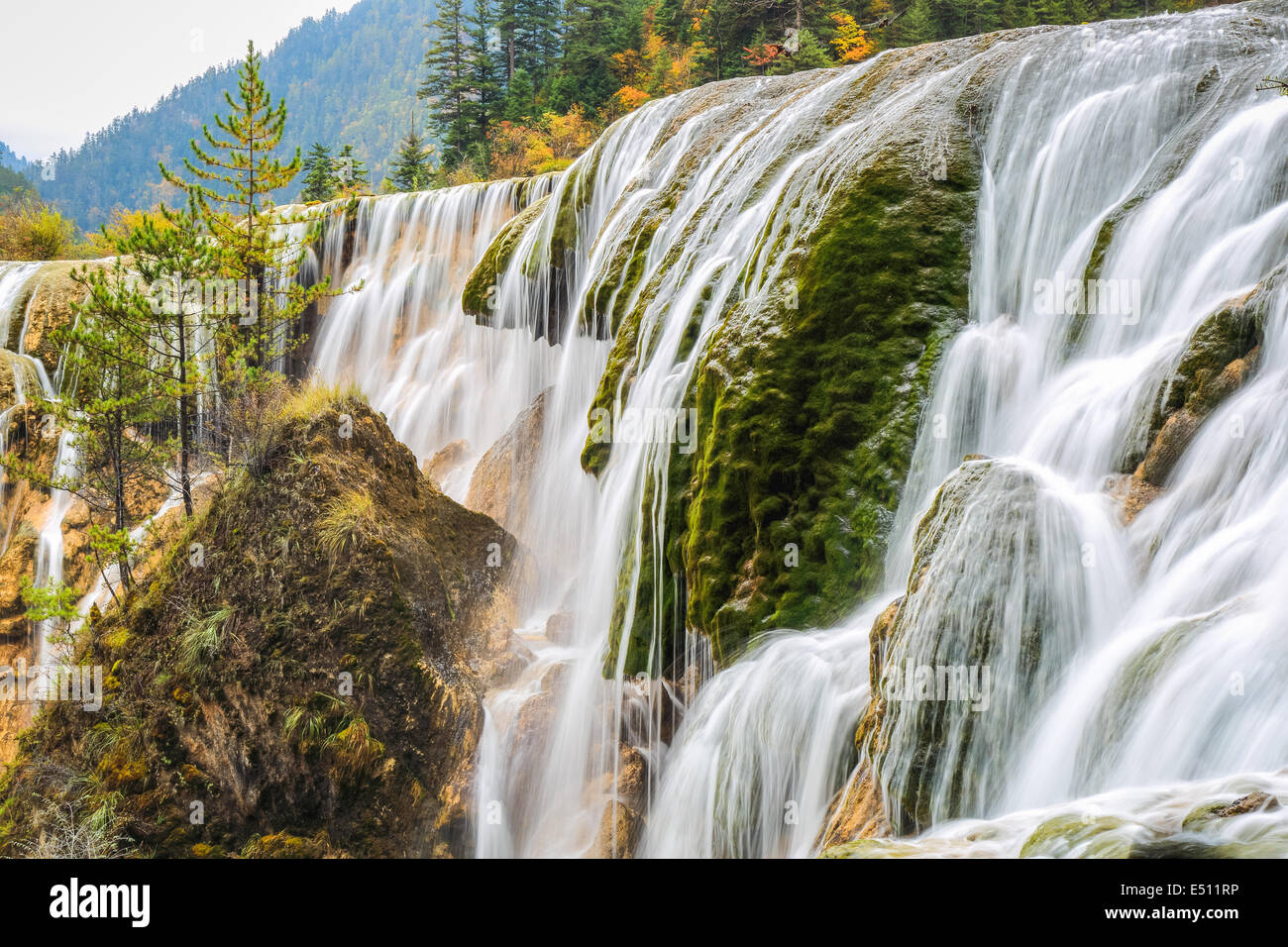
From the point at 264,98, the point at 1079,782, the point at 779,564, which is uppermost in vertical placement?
the point at 264,98

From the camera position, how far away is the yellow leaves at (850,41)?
25844mm

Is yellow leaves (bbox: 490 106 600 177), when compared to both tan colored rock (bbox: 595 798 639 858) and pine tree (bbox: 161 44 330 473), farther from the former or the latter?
tan colored rock (bbox: 595 798 639 858)

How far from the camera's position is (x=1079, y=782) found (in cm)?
437

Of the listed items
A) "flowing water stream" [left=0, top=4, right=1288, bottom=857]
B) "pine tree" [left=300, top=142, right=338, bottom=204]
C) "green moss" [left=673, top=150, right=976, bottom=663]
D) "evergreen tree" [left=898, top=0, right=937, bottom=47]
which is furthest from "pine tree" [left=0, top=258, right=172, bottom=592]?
"evergreen tree" [left=898, top=0, right=937, bottom=47]

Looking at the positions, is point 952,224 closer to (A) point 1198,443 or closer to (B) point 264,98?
(A) point 1198,443

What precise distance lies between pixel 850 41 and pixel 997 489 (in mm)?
24647

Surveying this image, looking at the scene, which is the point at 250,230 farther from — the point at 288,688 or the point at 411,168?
the point at 411,168

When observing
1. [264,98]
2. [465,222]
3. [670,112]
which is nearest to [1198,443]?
[670,112]

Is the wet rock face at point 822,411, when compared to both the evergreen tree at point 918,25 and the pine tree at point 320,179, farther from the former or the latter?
the pine tree at point 320,179

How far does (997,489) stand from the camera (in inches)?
215

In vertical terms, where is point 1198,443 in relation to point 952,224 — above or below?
below

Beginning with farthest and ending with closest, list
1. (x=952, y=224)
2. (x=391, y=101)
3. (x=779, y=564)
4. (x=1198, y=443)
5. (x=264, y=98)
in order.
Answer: (x=391, y=101)
(x=264, y=98)
(x=952, y=224)
(x=779, y=564)
(x=1198, y=443)
